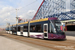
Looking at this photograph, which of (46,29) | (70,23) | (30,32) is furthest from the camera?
(70,23)

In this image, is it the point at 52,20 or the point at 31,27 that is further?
the point at 31,27

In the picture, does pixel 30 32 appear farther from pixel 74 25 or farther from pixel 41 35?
pixel 74 25

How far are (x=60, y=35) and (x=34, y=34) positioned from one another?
5014 mm

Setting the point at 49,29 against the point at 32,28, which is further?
the point at 32,28

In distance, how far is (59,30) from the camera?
38.2ft

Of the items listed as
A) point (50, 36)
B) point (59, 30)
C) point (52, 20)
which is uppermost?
point (52, 20)

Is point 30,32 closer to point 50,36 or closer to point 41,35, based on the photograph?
point 41,35

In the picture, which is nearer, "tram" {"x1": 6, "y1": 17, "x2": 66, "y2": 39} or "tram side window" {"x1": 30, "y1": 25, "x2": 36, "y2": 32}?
"tram" {"x1": 6, "y1": 17, "x2": 66, "y2": 39}

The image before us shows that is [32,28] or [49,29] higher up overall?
[32,28]

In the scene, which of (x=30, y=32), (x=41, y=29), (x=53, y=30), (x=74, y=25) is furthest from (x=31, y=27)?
(x=74, y=25)

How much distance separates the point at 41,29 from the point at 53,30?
89.6 inches

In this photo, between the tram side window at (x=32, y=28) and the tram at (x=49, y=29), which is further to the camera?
the tram side window at (x=32, y=28)

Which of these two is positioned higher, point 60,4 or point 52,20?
point 60,4

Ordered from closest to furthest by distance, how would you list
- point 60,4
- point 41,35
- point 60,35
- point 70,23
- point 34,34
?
point 60,35 → point 41,35 → point 34,34 → point 60,4 → point 70,23
